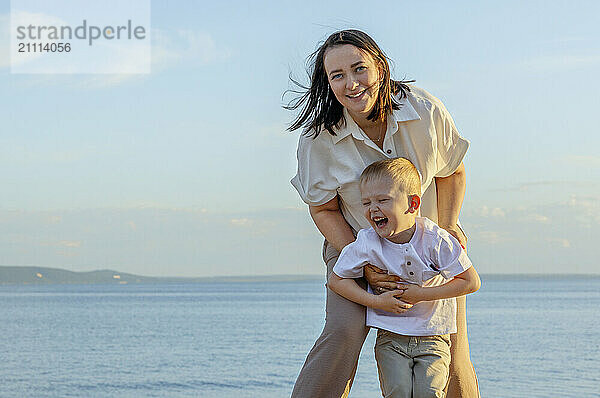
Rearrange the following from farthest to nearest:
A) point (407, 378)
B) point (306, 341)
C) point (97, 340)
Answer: point (97, 340)
point (306, 341)
point (407, 378)

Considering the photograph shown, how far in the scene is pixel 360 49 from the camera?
3816mm

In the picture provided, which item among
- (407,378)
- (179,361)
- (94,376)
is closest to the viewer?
(407,378)

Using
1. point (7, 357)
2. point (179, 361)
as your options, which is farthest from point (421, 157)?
point (7, 357)

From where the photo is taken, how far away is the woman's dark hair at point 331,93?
3.87 m

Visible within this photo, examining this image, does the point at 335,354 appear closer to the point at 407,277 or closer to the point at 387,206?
the point at 407,277

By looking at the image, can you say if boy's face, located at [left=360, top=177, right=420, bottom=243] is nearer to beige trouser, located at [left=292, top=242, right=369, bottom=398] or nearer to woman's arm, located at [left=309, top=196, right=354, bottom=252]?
woman's arm, located at [left=309, top=196, right=354, bottom=252]

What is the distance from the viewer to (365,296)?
3.75 metres

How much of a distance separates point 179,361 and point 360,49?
80.7ft

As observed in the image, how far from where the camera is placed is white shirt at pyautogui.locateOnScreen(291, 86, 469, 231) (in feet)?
12.9

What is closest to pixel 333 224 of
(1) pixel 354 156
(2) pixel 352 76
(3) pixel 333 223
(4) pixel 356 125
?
(3) pixel 333 223

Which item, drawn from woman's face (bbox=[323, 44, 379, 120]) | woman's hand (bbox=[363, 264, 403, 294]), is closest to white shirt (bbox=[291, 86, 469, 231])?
woman's face (bbox=[323, 44, 379, 120])

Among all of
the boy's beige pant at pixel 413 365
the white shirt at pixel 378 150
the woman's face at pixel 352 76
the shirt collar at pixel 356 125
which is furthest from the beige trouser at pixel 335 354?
the woman's face at pixel 352 76

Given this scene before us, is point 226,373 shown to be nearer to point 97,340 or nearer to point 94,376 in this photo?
point 94,376

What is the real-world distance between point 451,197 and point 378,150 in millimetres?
436
